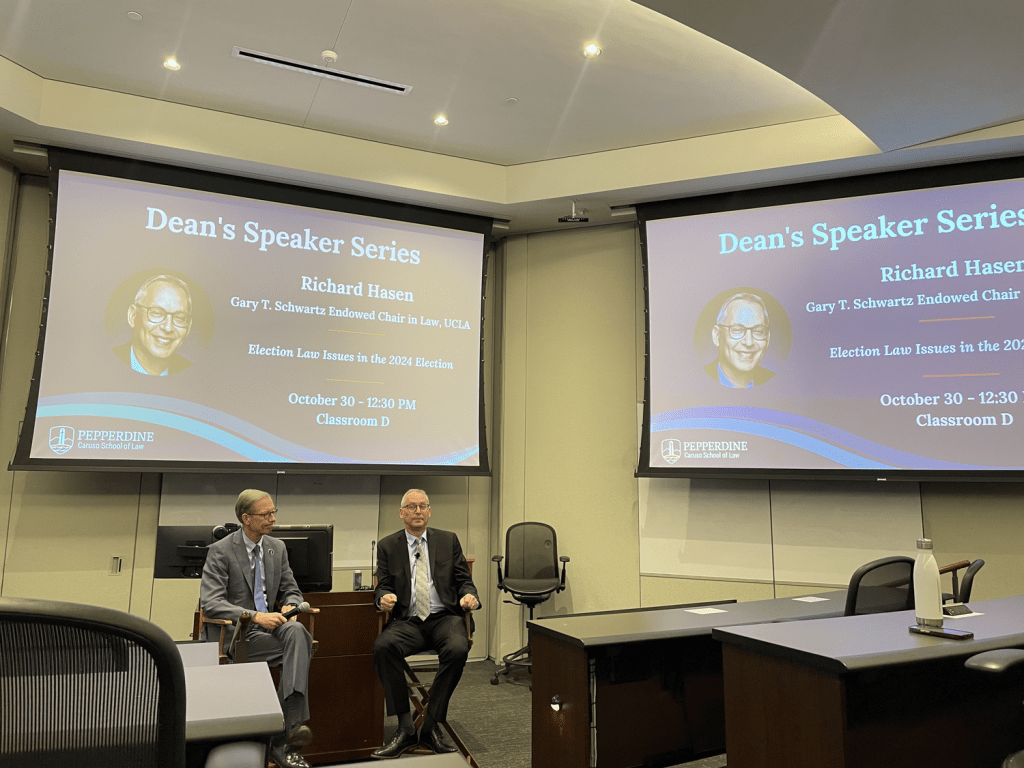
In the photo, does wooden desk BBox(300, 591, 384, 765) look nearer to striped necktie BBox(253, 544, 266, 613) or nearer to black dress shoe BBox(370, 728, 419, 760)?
black dress shoe BBox(370, 728, 419, 760)

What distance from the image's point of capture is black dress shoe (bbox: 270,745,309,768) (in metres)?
3.19

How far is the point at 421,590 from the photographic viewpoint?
13.3 feet

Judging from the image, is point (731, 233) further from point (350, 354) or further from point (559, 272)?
point (350, 354)

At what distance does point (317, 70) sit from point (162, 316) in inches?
76.7

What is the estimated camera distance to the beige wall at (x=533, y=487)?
4.65 meters

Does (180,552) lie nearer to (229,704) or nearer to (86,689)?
(229,704)

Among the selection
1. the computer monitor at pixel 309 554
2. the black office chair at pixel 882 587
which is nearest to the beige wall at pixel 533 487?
the computer monitor at pixel 309 554

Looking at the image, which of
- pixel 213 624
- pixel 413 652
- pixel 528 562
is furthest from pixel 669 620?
pixel 528 562

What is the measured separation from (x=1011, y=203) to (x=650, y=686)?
3.92 m

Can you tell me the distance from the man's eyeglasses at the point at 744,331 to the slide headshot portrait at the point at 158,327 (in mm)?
3848

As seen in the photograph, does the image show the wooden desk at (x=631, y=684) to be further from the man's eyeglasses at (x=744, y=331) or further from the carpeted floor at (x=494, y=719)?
the man's eyeglasses at (x=744, y=331)

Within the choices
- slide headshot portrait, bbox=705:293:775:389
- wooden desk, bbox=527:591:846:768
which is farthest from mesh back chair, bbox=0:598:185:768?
slide headshot portrait, bbox=705:293:775:389

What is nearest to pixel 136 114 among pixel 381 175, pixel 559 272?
pixel 381 175

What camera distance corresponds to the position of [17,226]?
16.2 feet
